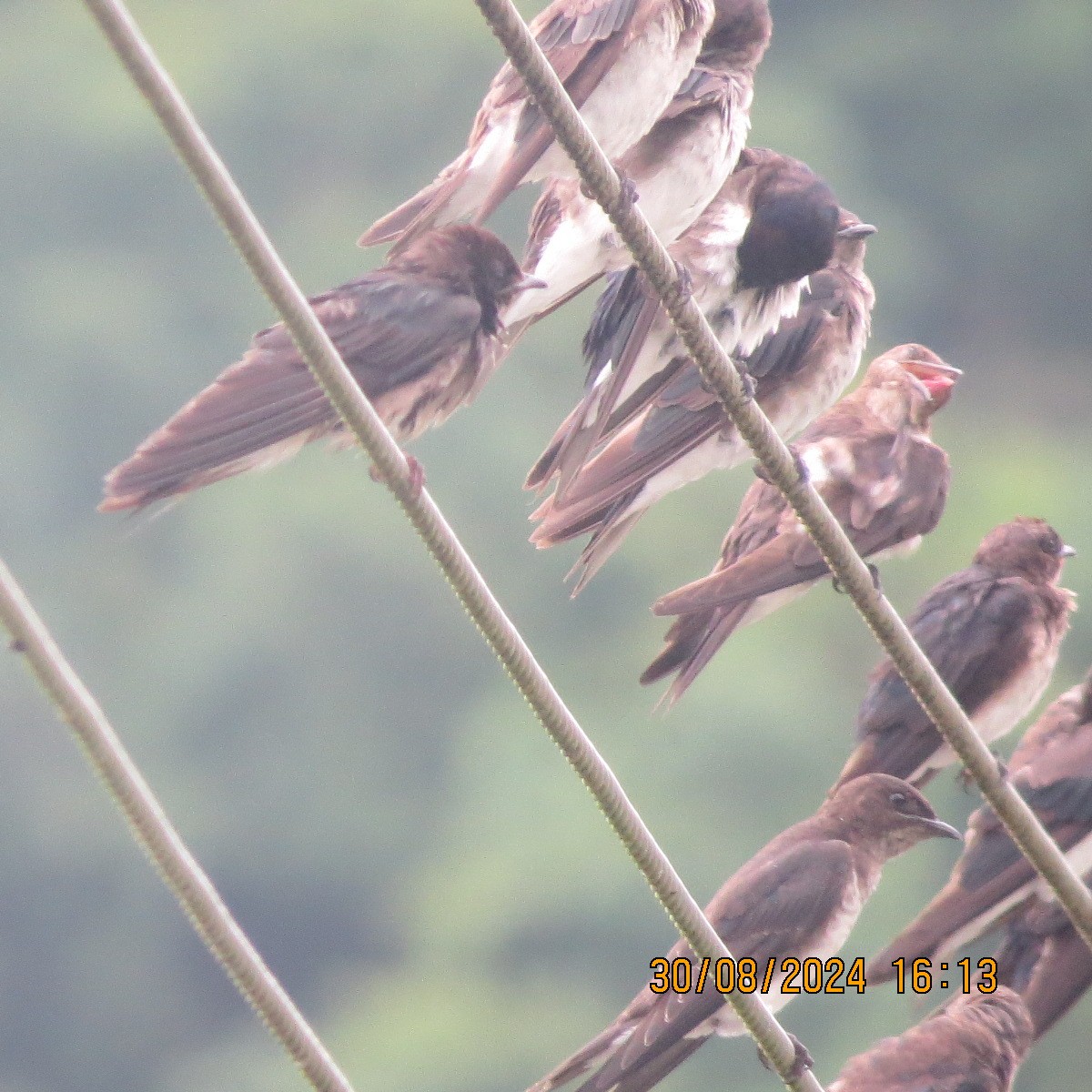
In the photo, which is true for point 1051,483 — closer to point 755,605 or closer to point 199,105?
point 199,105

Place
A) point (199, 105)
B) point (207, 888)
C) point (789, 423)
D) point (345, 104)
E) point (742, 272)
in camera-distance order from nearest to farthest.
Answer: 1. point (207, 888)
2. point (742, 272)
3. point (789, 423)
4. point (199, 105)
5. point (345, 104)

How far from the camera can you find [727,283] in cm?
449

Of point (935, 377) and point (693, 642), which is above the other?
point (935, 377)

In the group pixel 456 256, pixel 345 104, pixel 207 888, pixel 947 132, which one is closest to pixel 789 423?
pixel 456 256

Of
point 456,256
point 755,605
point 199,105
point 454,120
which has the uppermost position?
point 199,105

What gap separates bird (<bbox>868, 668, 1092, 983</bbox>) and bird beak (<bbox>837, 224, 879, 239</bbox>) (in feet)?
2.75

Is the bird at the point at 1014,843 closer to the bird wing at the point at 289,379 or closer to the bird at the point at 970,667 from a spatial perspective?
the bird at the point at 970,667

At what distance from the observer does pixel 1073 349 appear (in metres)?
21.7

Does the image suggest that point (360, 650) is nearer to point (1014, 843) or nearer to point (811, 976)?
point (811, 976)

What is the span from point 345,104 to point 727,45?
55.0 feet

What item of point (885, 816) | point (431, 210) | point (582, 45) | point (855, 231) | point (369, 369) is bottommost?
point (885, 816)

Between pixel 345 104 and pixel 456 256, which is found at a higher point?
pixel 345 104

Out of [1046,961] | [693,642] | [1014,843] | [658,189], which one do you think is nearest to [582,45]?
[658,189]

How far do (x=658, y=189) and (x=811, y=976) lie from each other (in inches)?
58.4
